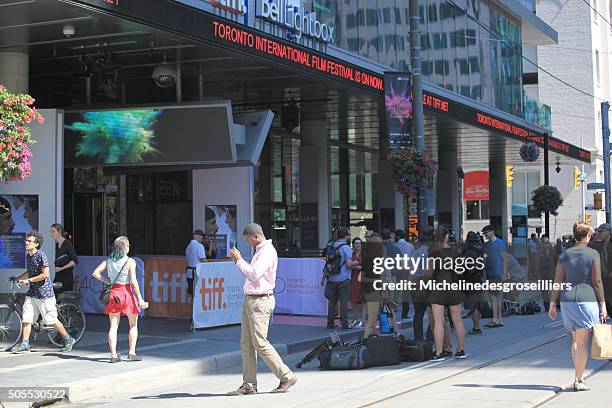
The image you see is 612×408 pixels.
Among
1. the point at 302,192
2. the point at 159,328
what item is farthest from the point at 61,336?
the point at 302,192

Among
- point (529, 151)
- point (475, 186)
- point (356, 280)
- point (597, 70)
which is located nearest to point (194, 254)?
point (356, 280)

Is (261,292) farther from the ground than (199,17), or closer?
closer

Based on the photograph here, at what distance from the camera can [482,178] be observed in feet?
189

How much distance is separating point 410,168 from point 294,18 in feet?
14.1

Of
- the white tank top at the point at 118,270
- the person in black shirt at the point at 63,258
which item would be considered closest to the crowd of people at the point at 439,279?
the white tank top at the point at 118,270

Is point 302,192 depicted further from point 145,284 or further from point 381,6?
point 145,284

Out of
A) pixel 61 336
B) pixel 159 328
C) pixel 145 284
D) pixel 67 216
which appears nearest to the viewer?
pixel 61 336

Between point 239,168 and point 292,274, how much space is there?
2.79m

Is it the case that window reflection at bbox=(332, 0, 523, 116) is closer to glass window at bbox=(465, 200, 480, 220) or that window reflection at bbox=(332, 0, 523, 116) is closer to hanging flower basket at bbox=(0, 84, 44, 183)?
hanging flower basket at bbox=(0, 84, 44, 183)

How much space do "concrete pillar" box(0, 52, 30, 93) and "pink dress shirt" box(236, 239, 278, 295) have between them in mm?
8496

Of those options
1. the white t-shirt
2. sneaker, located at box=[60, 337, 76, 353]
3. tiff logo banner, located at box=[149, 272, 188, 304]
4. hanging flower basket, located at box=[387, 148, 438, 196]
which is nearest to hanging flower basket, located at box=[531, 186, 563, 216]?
hanging flower basket, located at box=[387, 148, 438, 196]

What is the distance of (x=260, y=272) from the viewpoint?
9703 millimetres

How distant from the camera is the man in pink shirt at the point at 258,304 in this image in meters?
9.71

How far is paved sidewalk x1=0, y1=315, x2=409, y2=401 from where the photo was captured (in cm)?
1086
